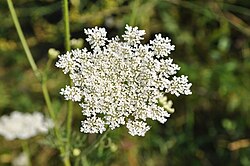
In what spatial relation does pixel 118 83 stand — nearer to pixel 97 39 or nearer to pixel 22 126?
pixel 97 39

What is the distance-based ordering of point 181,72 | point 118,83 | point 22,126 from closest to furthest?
point 118,83 < point 22,126 < point 181,72

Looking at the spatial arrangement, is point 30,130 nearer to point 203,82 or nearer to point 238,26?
point 203,82

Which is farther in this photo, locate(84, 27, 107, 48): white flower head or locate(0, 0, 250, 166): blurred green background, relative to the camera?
locate(0, 0, 250, 166): blurred green background


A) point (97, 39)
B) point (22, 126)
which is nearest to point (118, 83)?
point (97, 39)

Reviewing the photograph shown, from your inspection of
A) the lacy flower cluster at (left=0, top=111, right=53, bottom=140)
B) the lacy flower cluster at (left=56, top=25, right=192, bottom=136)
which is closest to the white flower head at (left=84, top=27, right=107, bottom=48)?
the lacy flower cluster at (left=56, top=25, right=192, bottom=136)

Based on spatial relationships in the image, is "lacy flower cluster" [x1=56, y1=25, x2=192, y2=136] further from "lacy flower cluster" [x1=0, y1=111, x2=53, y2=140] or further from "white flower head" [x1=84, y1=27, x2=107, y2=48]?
"lacy flower cluster" [x1=0, y1=111, x2=53, y2=140]

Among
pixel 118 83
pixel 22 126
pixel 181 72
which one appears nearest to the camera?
pixel 118 83

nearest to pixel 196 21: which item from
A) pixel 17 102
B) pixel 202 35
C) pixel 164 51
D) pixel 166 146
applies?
pixel 202 35
